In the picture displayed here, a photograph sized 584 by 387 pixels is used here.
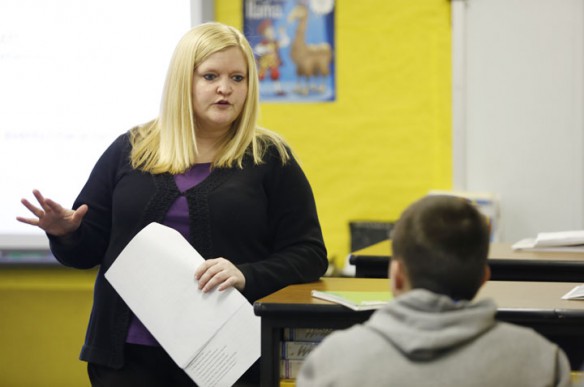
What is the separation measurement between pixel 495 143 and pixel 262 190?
2.19 meters

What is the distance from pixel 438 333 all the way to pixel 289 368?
839 millimetres

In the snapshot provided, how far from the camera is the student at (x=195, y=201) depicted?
2.08 meters

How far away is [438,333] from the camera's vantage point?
1.18 meters

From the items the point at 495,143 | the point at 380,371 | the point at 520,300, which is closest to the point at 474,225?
the point at 380,371

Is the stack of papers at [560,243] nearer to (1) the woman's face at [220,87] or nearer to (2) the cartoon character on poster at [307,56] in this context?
(1) the woman's face at [220,87]

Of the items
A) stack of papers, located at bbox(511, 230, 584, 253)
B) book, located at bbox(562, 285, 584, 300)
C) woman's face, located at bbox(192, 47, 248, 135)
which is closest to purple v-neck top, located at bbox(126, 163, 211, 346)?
woman's face, located at bbox(192, 47, 248, 135)

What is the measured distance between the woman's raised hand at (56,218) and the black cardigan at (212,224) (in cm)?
4

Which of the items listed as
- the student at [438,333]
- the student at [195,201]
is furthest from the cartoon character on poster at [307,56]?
the student at [438,333]

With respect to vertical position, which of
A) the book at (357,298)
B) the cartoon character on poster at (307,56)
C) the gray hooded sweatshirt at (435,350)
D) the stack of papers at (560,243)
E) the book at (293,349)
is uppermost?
the cartoon character on poster at (307,56)

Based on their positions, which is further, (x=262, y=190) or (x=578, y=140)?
(x=578, y=140)

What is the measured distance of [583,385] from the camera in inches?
52.5

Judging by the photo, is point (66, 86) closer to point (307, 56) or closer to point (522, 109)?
point (307, 56)

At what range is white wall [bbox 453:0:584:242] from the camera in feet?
13.2

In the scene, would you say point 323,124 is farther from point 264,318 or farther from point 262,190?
point 264,318
